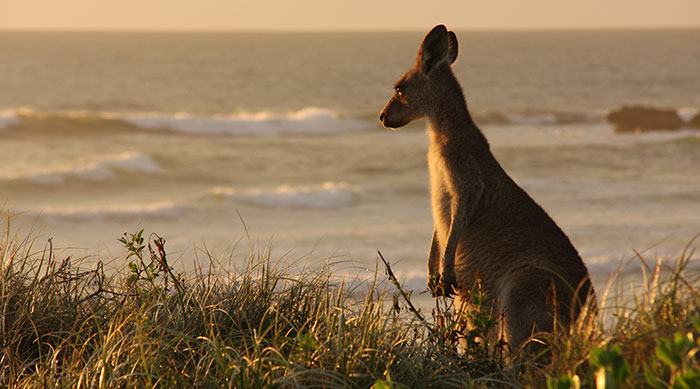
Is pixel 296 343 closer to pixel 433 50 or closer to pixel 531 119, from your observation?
pixel 433 50

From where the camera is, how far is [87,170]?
20.2 m

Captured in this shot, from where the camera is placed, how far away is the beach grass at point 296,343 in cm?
299

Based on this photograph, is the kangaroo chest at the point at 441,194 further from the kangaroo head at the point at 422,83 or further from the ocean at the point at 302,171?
the ocean at the point at 302,171

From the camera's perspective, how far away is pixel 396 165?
23156mm

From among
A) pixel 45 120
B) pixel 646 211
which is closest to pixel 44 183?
pixel 45 120

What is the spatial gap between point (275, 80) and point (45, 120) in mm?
30500

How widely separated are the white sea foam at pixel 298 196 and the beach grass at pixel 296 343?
41.8ft

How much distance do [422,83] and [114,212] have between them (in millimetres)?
12758

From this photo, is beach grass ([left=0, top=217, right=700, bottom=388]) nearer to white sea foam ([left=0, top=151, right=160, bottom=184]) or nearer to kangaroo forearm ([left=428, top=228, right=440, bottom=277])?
kangaroo forearm ([left=428, top=228, right=440, bottom=277])

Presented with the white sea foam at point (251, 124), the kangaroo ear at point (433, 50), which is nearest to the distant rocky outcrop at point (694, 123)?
the white sea foam at point (251, 124)

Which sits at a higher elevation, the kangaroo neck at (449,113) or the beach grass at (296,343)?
the kangaroo neck at (449,113)

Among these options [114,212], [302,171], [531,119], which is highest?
[531,119]

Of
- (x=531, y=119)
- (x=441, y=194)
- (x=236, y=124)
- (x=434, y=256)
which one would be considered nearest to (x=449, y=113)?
(x=441, y=194)

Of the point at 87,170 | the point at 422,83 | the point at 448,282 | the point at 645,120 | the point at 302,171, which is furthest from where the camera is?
the point at 645,120
